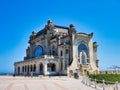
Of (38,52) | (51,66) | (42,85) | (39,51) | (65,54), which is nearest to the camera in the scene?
(42,85)

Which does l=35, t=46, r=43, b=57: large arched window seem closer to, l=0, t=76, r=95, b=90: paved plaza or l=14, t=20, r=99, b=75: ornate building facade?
l=14, t=20, r=99, b=75: ornate building facade

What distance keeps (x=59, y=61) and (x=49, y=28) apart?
14.9 metres

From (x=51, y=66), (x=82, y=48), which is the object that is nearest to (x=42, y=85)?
(x=51, y=66)

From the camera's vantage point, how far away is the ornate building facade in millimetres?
63562

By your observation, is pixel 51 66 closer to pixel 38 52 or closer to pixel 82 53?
pixel 82 53

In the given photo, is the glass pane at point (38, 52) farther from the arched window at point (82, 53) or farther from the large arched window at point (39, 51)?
the arched window at point (82, 53)

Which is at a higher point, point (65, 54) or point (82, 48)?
point (82, 48)

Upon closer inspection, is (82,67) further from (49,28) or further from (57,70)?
(49,28)

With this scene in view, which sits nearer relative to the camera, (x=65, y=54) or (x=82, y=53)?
(x=65, y=54)

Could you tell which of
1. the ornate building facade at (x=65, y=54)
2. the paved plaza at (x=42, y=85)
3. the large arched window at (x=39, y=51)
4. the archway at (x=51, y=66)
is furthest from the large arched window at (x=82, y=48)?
the paved plaza at (x=42, y=85)

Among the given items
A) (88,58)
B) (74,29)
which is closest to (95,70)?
(88,58)

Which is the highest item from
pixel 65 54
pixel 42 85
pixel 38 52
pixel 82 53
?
pixel 38 52

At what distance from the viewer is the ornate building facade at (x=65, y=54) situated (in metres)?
63.6

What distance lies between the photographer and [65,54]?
2552 inches
